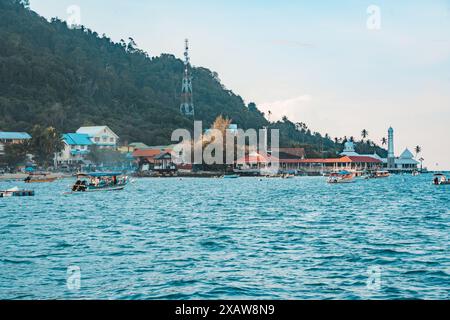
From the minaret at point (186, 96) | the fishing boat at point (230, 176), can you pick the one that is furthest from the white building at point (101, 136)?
the minaret at point (186, 96)

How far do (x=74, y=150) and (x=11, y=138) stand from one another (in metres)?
13.2

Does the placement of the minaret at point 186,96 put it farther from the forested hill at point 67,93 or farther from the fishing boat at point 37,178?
the fishing boat at point 37,178

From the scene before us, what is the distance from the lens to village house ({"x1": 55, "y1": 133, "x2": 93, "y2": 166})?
124m

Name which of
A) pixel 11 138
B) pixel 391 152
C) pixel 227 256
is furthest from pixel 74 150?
pixel 227 256

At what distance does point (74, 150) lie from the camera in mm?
125000

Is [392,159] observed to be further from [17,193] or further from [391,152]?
[17,193]

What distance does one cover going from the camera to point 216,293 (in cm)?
1524

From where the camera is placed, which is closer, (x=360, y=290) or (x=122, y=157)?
(x=360, y=290)

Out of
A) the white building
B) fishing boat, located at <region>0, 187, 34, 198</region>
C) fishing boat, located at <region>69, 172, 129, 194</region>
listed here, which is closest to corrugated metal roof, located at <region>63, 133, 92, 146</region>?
the white building

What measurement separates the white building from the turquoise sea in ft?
299

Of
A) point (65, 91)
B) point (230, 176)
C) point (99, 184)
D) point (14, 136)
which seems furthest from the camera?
point (65, 91)
